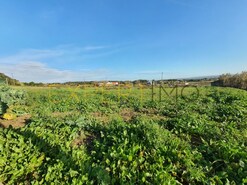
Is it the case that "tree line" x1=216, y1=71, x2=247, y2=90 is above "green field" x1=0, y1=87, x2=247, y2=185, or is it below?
above

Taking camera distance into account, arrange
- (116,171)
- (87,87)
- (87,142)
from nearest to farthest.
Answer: (116,171) < (87,142) < (87,87)

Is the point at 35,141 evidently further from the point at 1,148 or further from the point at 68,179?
the point at 68,179

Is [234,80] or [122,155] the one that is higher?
[234,80]

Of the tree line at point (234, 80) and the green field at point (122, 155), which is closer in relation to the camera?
the green field at point (122, 155)

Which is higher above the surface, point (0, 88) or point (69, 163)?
point (0, 88)

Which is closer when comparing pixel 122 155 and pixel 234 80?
pixel 122 155

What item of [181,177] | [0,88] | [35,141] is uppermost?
[0,88]

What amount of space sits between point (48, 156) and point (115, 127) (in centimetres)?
177

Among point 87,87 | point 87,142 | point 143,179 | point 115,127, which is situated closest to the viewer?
point 143,179

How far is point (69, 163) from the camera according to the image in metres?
3.18

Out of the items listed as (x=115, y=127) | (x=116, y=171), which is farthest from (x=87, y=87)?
(x=116, y=171)

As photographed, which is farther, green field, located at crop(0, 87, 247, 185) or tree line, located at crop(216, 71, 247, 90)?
tree line, located at crop(216, 71, 247, 90)

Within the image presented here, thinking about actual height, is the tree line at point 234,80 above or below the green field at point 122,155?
above

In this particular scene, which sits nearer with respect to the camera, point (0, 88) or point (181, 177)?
point (181, 177)
